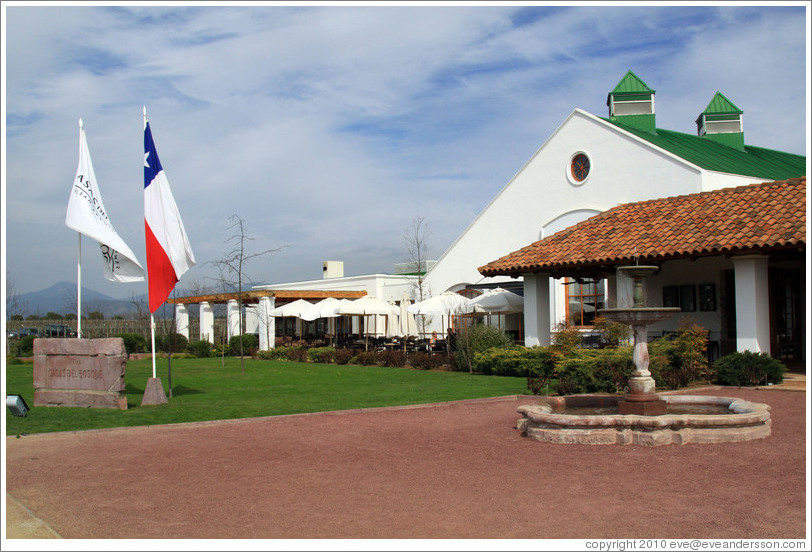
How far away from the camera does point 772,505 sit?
6.29m

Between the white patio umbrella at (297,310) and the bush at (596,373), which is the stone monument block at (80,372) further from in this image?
the white patio umbrella at (297,310)

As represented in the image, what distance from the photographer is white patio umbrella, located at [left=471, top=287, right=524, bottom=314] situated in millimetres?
24938

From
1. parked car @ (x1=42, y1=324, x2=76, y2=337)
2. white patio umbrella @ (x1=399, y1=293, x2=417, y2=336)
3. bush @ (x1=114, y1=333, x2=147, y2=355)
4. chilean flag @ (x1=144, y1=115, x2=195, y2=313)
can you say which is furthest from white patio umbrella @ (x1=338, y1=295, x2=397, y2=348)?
chilean flag @ (x1=144, y1=115, x2=195, y2=313)

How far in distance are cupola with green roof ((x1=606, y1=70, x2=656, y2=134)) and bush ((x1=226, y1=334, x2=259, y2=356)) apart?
18.3 m

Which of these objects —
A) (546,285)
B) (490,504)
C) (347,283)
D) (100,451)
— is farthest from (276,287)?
(490,504)

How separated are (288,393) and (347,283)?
21.8 metres

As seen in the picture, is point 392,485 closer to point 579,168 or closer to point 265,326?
point 579,168

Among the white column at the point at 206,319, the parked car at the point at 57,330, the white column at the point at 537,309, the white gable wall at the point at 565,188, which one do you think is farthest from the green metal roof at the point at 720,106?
the parked car at the point at 57,330

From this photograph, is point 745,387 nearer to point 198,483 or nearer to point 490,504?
point 490,504

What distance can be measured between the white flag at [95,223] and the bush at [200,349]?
20.4 meters

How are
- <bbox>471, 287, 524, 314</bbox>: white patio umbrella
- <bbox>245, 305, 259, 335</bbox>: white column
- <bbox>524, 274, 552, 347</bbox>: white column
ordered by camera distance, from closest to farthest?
<bbox>524, 274, 552, 347</bbox>: white column → <bbox>471, 287, 524, 314</bbox>: white patio umbrella → <bbox>245, 305, 259, 335</bbox>: white column

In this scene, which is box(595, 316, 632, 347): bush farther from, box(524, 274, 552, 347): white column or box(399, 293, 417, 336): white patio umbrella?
box(399, 293, 417, 336): white patio umbrella

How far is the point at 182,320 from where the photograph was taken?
40469 millimetres

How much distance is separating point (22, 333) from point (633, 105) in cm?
3010
